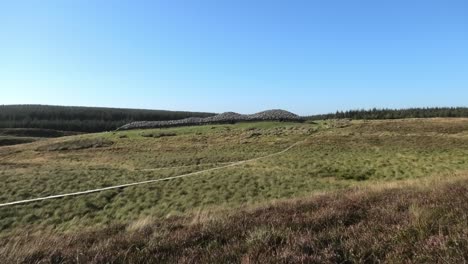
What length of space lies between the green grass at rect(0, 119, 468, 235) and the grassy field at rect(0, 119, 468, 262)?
71mm

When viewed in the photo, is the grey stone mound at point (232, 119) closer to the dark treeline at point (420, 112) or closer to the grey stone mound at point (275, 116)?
the grey stone mound at point (275, 116)

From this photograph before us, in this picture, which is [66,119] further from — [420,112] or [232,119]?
[420,112]

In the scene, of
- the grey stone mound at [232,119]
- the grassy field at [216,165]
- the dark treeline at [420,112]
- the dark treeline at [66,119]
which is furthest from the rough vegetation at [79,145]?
the dark treeline at [66,119]

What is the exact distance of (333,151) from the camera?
4022 cm

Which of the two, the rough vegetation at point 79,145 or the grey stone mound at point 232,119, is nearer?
the rough vegetation at point 79,145

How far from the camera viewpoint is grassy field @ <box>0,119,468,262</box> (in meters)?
20.4

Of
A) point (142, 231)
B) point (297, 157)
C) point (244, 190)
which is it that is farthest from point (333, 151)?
point (142, 231)

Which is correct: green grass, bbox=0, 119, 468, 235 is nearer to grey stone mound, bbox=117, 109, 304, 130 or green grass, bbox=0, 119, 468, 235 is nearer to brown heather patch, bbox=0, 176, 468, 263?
grey stone mound, bbox=117, 109, 304, 130

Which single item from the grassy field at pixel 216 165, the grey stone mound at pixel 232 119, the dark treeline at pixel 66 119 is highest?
the grey stone mound at pixel 232 119

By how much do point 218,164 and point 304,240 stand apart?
30.6m

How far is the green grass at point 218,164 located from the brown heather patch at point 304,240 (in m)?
8.38

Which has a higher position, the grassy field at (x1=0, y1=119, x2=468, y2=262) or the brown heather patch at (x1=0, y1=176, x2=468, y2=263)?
the brown heather patch at (x1=0, y1=176, x2=468, y2=263)

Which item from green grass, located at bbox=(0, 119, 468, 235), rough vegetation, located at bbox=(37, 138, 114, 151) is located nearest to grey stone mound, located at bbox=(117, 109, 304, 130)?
green grass, located at bbox=(0, 119, 468, 235)

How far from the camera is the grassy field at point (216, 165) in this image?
67.0 feet
